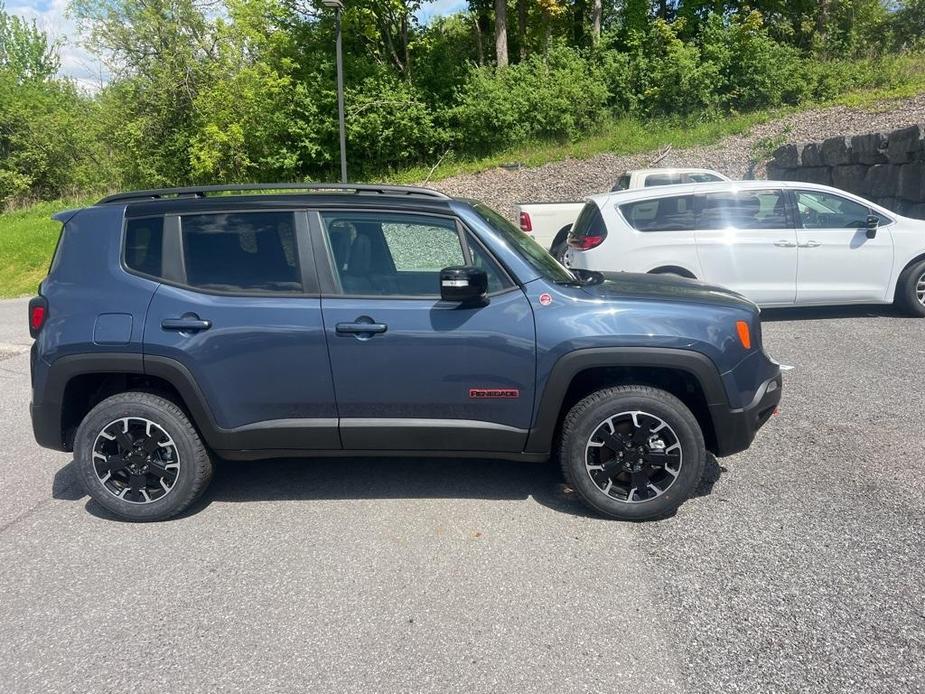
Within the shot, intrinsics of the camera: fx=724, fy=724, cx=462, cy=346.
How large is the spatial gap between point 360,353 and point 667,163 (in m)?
18.6

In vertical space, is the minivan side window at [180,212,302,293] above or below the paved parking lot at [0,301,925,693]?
above

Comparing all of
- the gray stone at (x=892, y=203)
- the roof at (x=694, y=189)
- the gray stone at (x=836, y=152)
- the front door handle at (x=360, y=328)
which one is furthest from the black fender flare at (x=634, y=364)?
the gray stone at (x=836, y=152)

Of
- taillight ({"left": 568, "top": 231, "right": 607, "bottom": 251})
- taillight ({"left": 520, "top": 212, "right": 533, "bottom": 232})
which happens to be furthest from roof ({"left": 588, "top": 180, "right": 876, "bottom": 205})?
taillight ({"left": 520, "top": 212, "right": 533, "bottom": 232})

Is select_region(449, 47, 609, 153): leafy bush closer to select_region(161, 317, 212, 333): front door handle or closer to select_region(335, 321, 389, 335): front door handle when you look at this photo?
select_region(335, 321, 389, 335): front door handle

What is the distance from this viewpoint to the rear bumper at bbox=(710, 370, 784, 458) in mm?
3881

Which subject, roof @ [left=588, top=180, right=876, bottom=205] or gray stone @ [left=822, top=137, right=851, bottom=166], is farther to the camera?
gray stone @ [left=822, top=137, right=851, bottom=166]

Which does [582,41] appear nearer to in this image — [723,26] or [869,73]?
[723,26]

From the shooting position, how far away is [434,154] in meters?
25.9

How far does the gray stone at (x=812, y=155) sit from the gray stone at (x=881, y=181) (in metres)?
2.02

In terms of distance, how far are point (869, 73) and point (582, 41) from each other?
12623mm

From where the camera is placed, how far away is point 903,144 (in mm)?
12469

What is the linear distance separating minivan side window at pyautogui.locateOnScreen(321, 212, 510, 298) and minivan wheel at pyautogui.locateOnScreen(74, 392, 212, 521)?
125 centimetres

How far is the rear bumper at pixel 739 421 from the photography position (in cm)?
388

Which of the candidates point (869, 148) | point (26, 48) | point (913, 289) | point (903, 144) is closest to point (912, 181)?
point (903, 144)
